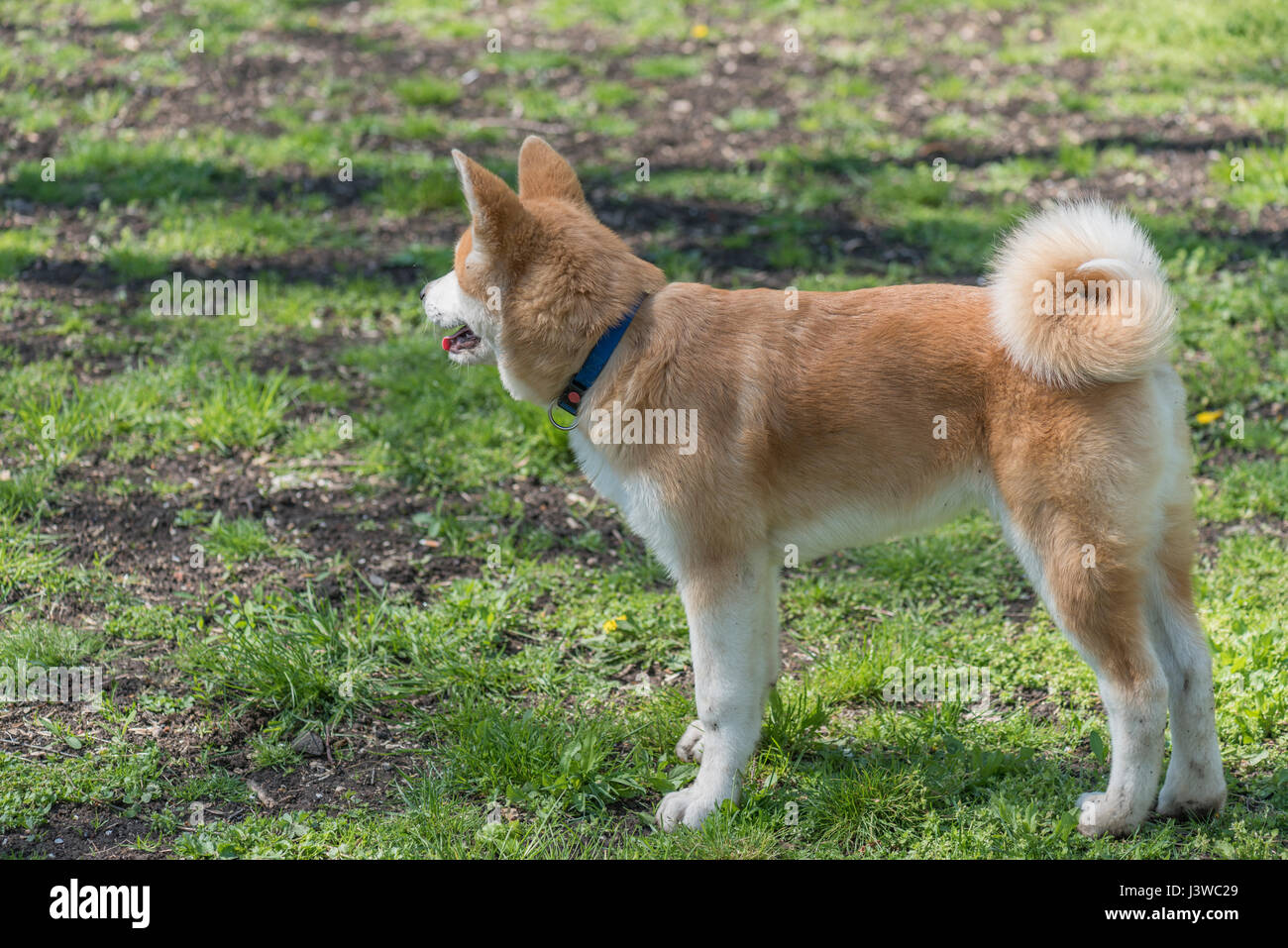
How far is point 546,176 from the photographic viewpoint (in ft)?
13.3

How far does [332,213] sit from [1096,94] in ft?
19.6

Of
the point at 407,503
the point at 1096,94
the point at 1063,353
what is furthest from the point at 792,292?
the point at 1096,94

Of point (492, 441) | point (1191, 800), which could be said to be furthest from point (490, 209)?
point (1191, 800)

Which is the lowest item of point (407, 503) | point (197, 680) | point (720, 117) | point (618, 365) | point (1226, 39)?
point (197, 680)

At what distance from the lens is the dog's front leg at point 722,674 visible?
361 centimetres

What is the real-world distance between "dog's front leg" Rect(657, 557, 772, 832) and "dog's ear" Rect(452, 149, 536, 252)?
1.15m

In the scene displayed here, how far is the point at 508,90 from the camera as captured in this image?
9617 mm

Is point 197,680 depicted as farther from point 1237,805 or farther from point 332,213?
point 332,213

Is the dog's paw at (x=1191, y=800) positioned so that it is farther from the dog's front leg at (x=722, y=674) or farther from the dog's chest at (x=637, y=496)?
the dog's chest at (x=637, y=496)

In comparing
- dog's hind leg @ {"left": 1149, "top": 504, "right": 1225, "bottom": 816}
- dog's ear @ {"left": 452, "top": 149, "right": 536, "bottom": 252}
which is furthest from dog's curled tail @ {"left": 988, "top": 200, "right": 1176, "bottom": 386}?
dog's ear @ {"left": 452, "top": 149, "right": 536, "bottom": 252}

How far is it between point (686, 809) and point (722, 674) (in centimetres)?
44

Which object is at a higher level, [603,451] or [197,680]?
[603,451]

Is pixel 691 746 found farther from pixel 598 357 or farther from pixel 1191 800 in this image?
pixel 1191 800

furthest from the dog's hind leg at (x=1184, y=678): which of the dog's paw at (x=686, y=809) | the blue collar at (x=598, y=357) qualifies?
the blue collar at (x=598, y=357)
